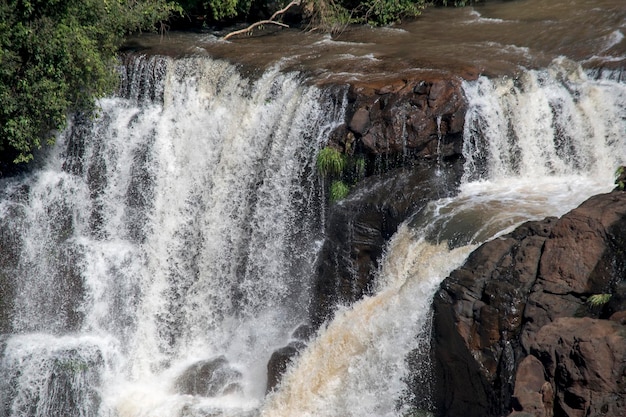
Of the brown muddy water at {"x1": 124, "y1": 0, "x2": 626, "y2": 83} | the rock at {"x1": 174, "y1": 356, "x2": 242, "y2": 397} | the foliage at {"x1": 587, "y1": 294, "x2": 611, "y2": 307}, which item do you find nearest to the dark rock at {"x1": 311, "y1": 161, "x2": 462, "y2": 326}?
the rock at {"x1": 174, "y1": 356, "x2": 242, "y2": 397}

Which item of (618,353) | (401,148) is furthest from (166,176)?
(618,353)

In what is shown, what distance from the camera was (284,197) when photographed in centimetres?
1506

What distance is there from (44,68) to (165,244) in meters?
3.72

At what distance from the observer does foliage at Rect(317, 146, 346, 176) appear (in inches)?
572

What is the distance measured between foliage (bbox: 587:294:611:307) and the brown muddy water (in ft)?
19.5

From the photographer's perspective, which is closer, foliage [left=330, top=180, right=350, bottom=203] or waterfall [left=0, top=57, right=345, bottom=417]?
foliage [left=330, top=180, right=350, bottom=203]

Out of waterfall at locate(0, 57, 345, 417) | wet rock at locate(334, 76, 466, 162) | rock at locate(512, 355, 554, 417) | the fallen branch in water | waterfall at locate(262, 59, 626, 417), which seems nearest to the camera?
rock at locate(512, 355, 554, 417)

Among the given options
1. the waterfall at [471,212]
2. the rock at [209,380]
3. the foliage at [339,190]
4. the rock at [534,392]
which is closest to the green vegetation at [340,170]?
the foliage at [339,190]

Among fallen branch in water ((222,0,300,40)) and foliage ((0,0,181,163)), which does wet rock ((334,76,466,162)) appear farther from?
fallen branch in water ((222,0,300,40))

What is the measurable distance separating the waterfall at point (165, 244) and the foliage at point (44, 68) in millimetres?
858

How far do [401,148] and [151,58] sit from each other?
19.8 ft

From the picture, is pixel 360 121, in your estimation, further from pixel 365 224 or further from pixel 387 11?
pixel 387 11

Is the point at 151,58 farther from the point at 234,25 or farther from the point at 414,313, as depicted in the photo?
the point at 414,313

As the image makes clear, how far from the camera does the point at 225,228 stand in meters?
15.8
